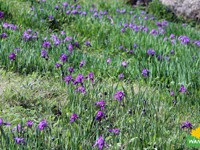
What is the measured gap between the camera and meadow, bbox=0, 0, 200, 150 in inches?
109

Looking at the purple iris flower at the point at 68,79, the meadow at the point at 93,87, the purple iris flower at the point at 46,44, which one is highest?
the purple iris flower at the point at 46,44

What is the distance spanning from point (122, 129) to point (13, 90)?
113 cm

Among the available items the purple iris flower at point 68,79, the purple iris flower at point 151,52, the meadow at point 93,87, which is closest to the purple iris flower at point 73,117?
the meadow at point 93,87

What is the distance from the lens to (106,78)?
4.23 meters

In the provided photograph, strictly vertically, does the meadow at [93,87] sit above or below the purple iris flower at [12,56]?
below

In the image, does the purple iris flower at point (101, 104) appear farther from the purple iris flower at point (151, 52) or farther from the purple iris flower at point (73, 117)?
the purple iris flower at point (151, 52)

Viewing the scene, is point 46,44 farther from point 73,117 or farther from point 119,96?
point 73,117

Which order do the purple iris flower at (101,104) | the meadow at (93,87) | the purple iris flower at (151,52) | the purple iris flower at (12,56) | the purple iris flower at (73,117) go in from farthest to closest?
the purple iris flower at (151,52)
the purple iris flower at (12,56)
the purple iris flower at (101,104)
the purple iris flower at (73,117)
the meadow at (93,87)

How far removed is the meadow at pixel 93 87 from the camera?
9.05 ft

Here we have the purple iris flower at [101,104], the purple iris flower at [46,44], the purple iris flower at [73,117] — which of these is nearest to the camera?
the purple iris flower at [73,117]

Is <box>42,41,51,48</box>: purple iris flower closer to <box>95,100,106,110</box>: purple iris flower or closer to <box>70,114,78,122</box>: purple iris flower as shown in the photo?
<box>95,100,106,110</box>: purple iris flower

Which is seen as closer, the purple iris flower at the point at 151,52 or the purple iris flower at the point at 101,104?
the purple iris flower at the point at 101,104

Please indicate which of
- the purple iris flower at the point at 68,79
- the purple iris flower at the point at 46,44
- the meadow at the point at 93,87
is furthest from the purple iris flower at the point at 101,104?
the purple iris flower at the point at 46,44

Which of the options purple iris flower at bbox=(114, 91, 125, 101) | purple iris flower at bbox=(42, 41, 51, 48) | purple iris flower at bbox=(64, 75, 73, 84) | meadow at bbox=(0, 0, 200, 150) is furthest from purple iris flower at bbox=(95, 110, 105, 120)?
purple iris flower at bbox=(42, 41, 51, 48)
